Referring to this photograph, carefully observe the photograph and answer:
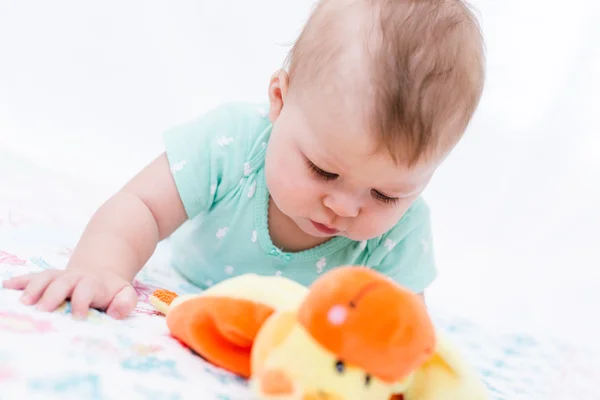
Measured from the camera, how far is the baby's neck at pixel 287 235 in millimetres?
1137

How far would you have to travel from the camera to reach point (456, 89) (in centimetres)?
83

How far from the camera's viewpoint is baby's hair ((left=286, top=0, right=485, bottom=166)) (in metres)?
0.79

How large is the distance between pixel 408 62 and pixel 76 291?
42 cm

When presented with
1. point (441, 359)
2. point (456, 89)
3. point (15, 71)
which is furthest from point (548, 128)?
point (441, 359)

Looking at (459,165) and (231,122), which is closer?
(231,122)

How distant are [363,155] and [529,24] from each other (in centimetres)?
136

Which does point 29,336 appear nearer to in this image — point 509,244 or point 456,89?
point 456,89

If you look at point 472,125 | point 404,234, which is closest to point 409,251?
point 404,234

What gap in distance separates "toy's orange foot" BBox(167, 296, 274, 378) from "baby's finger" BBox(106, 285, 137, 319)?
73 millimetres

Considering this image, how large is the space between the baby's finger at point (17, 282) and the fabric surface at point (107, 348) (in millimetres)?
18

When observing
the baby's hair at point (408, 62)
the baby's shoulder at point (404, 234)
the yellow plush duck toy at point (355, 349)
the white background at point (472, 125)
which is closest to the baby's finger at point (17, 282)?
the yellow plush duck toy at point (355, 349)

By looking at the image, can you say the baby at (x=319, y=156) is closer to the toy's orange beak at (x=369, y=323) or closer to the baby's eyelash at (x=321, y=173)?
the baby's eyelash at (x=321, y=173)

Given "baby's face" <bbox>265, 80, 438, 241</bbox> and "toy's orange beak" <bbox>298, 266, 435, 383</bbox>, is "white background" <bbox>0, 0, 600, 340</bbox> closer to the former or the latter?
"baby's face" <bbox>265, 80, 438, 241</bbox>

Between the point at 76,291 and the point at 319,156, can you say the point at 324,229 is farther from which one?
the point at 76,291
